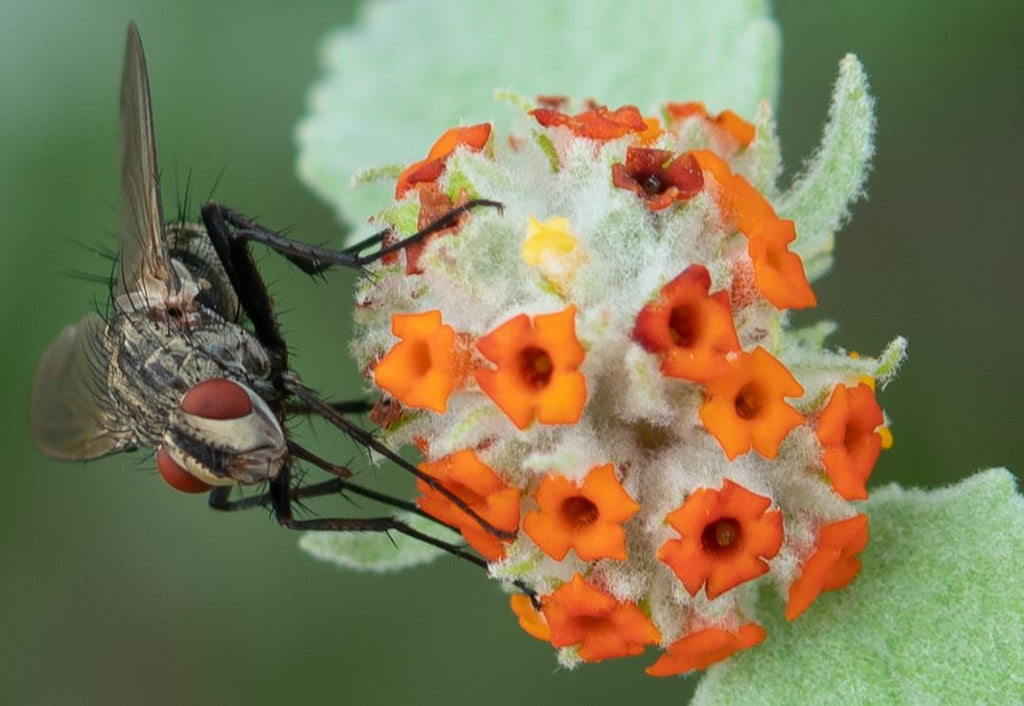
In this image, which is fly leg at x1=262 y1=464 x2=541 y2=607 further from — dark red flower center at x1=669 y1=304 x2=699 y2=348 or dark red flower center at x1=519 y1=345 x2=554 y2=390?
dark red flower center at x1=669 y1=304 x2=699 y2=348

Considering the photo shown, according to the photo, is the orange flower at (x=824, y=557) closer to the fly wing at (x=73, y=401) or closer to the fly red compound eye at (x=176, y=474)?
the fly red compound eye at (x=176, y=474)

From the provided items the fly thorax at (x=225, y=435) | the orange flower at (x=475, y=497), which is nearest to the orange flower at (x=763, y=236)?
the orange flower at (x=475, y=497)

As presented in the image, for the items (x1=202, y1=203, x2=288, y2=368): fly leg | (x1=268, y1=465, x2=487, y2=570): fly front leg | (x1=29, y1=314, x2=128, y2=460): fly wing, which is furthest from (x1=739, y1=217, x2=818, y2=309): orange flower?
(x1=29, y1=314, x2=128, y2=460): fly wing

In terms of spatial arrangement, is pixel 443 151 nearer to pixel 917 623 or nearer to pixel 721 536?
pixel 721 536

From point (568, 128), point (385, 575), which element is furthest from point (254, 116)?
point (568, 128)

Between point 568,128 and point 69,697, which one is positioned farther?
point 69,697

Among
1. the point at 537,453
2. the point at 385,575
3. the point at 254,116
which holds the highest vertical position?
the point at 254,116

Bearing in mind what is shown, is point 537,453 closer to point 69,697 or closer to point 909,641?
point 909,641
